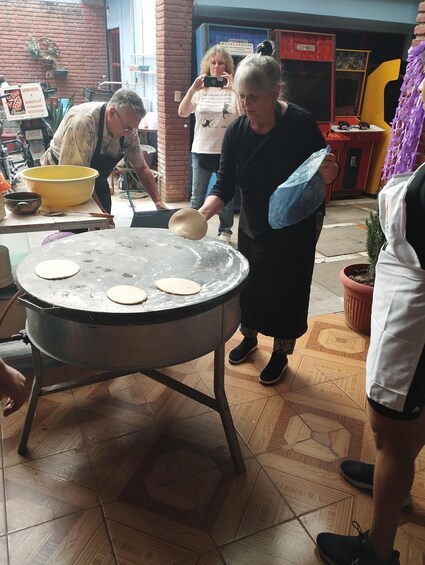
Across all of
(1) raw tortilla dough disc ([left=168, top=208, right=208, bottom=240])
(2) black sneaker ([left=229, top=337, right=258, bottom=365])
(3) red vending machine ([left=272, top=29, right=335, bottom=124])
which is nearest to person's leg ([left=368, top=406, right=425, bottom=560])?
(1) raw tortilla dough disc ([left=168, top=208, right=208, bottom=240])

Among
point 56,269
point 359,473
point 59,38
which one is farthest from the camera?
point 59,38

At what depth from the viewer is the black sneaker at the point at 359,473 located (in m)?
1.77

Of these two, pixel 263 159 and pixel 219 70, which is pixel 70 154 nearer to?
pixel 263 159

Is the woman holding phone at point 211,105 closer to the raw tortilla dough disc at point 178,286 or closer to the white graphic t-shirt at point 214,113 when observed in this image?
the white graphic t-shirt at point 214,113

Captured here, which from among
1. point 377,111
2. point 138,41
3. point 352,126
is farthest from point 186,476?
point 138,41

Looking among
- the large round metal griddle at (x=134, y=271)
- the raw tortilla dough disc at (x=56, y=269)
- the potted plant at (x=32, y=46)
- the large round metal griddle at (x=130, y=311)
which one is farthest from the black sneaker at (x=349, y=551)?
the potted plant at (x=32, y=46)

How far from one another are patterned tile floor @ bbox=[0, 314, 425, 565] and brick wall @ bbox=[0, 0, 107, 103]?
10262 millimetres

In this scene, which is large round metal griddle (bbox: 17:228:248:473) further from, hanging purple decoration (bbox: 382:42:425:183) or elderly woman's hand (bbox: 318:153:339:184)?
hanging purple decoration (bbox: 382:42:425:183)

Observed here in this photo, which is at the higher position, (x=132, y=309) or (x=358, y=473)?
(x=132, y=309)

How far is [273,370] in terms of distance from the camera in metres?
2.42

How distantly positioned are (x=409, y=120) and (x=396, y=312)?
1593 mm

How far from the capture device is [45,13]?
10102 millimetres

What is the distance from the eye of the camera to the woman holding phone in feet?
13.2

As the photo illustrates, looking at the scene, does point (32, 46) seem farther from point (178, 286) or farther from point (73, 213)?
point (178, 286)
